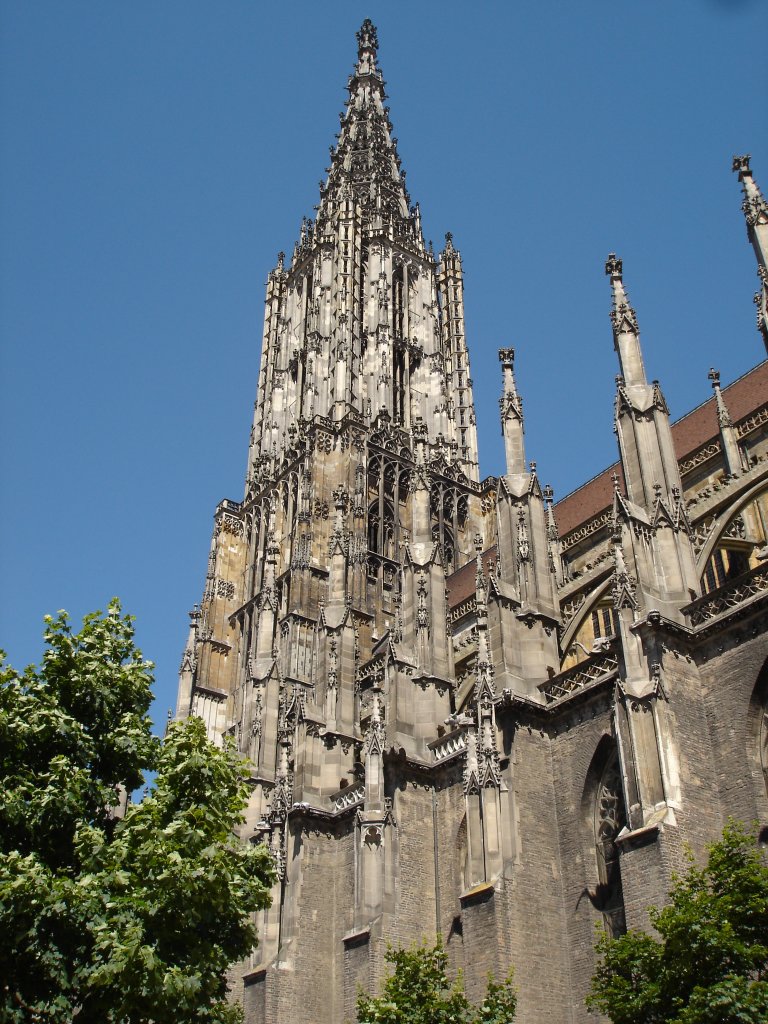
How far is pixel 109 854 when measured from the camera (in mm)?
13336

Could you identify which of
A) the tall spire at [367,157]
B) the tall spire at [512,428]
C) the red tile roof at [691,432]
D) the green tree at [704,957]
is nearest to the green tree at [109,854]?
the green tree at [704,957]

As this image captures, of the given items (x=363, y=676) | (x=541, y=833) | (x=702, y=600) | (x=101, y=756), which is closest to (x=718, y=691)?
(x=702, y=600)

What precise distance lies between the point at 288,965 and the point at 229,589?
751 inches

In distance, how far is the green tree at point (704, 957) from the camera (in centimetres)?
1099

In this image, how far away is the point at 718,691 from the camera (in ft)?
53.3

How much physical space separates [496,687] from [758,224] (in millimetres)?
10434

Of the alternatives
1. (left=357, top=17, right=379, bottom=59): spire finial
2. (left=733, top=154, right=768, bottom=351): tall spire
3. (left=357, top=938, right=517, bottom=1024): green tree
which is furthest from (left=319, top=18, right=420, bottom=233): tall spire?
(left=357, top=938, right=517, bottom=1024): green tree

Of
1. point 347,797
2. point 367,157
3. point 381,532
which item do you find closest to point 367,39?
point 367,157

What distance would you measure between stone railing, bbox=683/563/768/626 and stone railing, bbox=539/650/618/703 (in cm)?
188

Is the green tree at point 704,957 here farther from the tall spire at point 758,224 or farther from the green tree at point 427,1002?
the tall spire at point 758,224

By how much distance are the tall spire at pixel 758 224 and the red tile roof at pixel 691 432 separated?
194 inches

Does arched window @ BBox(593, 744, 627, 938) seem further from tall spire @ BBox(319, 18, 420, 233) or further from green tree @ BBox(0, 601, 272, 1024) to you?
tall spire @ BBox(319, 18, 420, 233)

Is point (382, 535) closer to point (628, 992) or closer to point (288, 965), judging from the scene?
point (288, 965)

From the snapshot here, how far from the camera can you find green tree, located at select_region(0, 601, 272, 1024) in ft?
41.1
